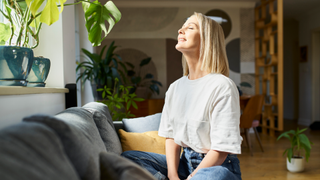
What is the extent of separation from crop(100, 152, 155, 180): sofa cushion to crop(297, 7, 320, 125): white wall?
6.95 metres

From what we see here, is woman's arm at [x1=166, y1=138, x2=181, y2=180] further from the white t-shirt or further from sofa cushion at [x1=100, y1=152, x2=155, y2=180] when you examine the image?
sofa cushion at [x1=100, y1=152, x2=155, y2=180]

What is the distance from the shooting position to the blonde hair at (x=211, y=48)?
1129mm

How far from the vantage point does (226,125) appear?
39.0 inches

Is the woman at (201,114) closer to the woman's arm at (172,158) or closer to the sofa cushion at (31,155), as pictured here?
the woman's arm at (172,158)

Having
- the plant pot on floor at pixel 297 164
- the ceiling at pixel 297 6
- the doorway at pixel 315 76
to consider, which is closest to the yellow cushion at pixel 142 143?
→ the plant pot on floor at pixel 297 164

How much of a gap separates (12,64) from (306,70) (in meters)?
7.18

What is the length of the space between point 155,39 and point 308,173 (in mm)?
3898

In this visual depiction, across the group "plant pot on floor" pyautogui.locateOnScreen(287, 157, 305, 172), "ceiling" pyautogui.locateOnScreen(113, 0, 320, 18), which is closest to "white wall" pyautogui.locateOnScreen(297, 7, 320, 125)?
"ceiling" pyautogui.locateOnScreen(113, 0, 320, 18)

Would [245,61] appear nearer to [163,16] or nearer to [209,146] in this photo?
[163,16]

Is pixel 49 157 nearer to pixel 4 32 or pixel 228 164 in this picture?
pixel 228 164

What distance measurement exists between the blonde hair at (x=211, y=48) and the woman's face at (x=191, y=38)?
1.2 inches

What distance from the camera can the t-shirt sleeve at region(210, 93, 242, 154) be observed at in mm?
983

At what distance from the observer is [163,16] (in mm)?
5574

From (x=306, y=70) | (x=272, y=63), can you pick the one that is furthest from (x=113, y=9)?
(x=306, y=70)
